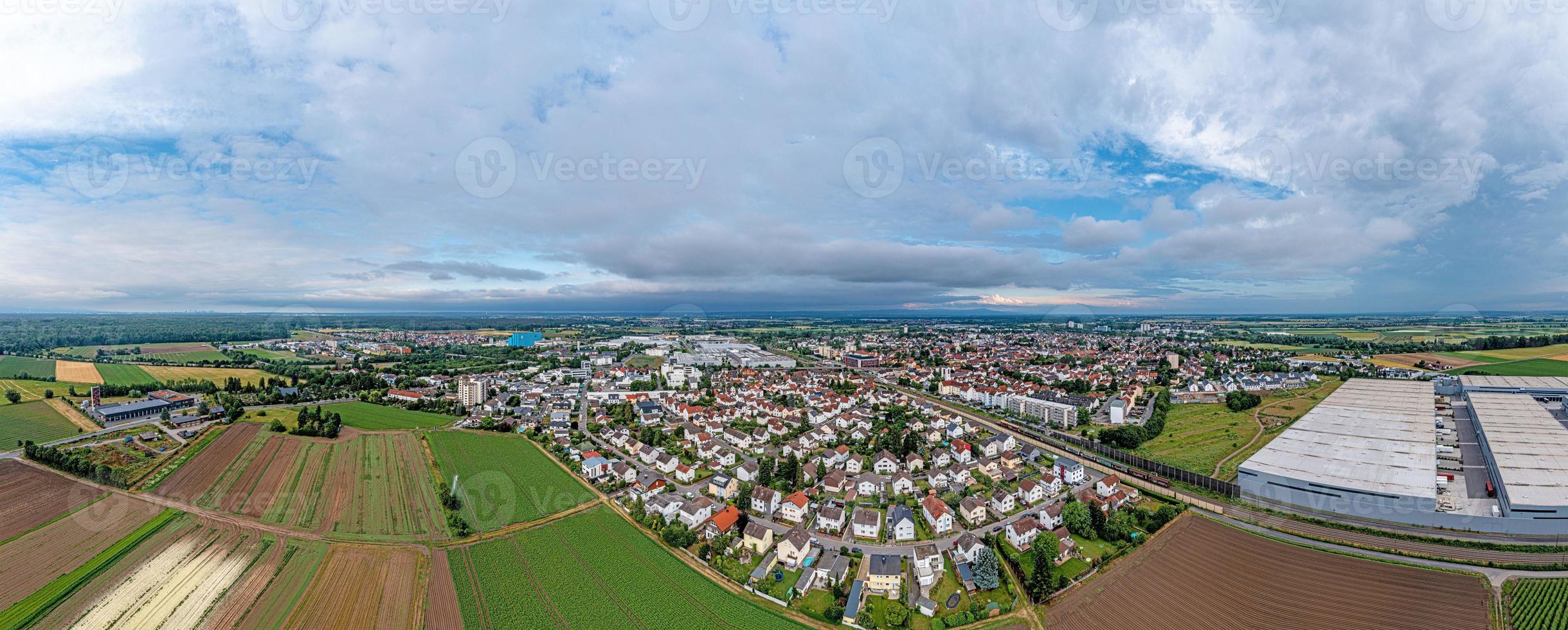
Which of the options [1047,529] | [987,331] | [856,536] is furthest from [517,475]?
[987,331]

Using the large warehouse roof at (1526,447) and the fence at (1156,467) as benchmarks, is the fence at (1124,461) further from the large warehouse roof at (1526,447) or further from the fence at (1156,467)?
the large warehouse roof at (1526,447)

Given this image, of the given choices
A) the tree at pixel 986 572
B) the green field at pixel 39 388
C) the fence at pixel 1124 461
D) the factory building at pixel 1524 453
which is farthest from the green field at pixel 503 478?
the factory building at pixel 1524 453

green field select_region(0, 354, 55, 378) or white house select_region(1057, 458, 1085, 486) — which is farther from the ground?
green field select_region(0, 354, 55, 378)

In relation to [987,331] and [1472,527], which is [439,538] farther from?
[987,331]

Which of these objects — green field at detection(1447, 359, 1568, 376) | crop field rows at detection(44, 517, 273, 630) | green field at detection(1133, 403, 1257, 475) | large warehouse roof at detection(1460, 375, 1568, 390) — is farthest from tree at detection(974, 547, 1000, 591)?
green field at detection(1447, 359, 1568, 376)

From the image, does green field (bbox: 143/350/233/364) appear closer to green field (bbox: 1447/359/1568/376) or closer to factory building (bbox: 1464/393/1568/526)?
factory building (bbox: 1464/393/1568/526)

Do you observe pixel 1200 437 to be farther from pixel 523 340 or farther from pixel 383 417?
pixel 523 340
